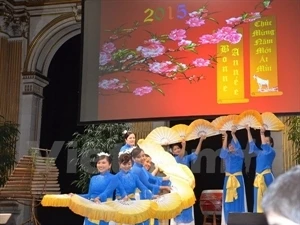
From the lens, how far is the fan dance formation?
18.0 ft

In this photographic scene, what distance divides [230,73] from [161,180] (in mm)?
1893

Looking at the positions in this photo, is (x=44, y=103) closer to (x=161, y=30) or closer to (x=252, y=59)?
(x=161, y=30)

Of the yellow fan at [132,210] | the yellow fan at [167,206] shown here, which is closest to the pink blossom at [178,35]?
the yellow fan at [167,206]

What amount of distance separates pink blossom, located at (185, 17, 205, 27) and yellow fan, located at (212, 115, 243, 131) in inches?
61.7

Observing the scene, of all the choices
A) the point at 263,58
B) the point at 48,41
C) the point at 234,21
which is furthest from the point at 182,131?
the point at 48,41

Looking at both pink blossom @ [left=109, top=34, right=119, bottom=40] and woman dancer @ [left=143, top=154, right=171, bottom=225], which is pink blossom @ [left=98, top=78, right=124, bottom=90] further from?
woman dancer @ [left=143, top=154, right=171, bottom=225]

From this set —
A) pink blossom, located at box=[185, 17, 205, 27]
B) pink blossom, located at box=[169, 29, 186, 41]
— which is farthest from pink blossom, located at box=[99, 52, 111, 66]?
pink blossom, located at box=[185, 17, 205, 27]

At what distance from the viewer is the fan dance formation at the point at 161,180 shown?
5473 millimetres

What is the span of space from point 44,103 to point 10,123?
1131 mm

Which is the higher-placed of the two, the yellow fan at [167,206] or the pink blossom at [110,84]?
the pink blossom at [110,84]

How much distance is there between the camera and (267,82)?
6719 millimetres

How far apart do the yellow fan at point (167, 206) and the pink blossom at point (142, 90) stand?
1.91m

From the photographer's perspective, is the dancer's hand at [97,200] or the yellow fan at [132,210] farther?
the dancer's hand at [97,200]

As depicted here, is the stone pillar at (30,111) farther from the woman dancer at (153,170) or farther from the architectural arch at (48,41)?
the woman dancer at (153,170)
